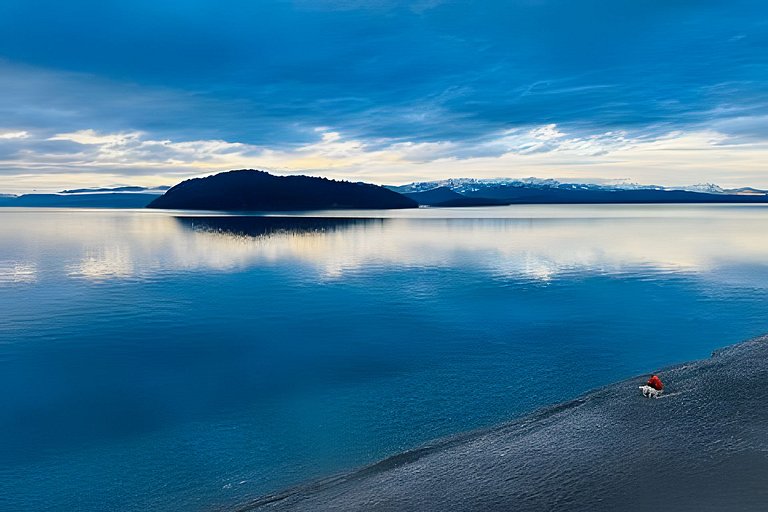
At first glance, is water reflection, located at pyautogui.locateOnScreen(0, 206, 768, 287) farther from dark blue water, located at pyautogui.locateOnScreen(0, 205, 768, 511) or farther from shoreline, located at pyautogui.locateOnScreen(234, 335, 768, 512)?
shoreline, located at pyautogui.locateOnScreen(234, 335, 768, 512)

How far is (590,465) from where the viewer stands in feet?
43.7

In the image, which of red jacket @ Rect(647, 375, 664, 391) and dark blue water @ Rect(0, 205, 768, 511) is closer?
dark blue water @ Rect(0, 205, 768, 511)

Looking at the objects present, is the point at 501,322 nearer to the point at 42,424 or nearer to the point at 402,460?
the point at 402,460

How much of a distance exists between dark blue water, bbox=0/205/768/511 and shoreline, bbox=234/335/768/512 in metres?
1.92

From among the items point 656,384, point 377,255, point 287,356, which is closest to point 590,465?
point 656,384

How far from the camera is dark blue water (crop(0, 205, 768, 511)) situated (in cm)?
1661

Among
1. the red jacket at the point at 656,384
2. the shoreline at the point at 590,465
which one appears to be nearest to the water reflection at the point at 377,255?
the red jacket at the point at 656,384

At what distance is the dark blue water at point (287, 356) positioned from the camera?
16609mm

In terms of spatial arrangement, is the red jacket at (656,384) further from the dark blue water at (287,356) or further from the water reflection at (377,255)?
the water reflection at (377,255)

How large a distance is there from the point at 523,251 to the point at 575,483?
7082 cm

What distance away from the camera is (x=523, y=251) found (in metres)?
80.7

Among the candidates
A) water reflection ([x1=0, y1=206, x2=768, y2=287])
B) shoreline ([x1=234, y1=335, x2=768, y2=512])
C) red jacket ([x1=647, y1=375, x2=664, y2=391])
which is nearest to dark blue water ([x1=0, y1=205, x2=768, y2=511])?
water reflection ([x1=0, y1=206, x2=768, y2=287])

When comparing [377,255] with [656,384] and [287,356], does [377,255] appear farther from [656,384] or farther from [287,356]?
[656,384]

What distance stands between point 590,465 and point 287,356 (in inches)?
748
